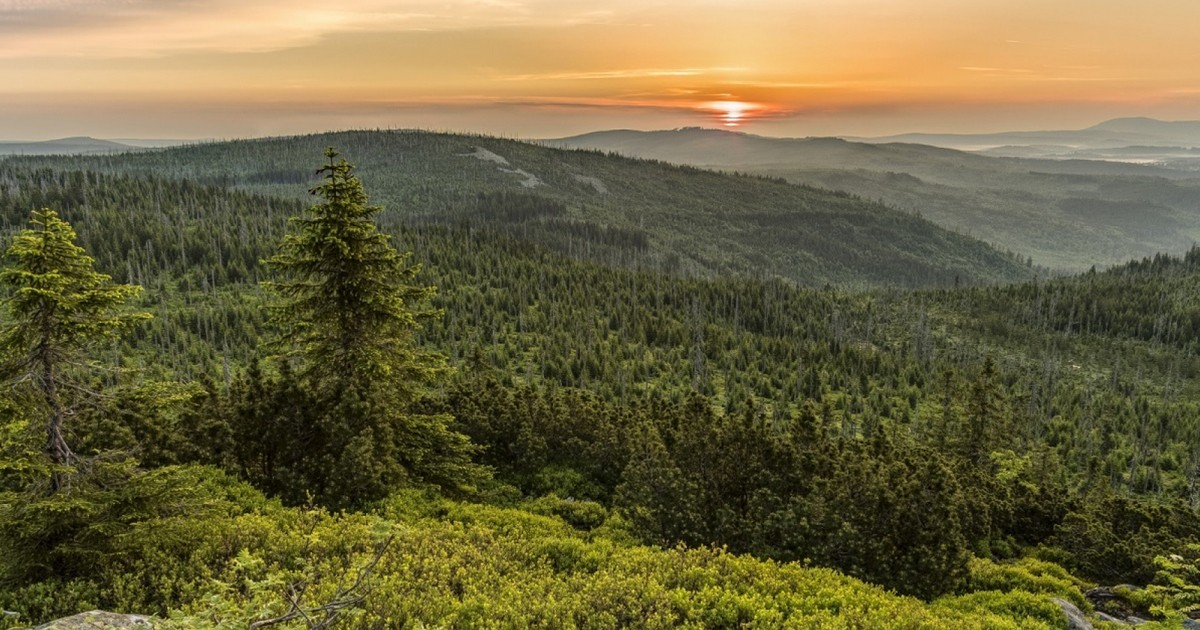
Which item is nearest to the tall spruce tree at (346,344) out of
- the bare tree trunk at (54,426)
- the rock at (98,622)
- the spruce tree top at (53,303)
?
the spruce tree top at (53,303)

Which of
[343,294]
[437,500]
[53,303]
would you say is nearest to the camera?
[53,303]

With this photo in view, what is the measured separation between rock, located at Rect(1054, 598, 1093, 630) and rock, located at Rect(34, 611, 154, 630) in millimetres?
22772

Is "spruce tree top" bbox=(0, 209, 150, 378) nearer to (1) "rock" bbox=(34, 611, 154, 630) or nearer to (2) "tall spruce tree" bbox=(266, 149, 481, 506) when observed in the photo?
(1) "rock" bbox=(34, 611, 154, 630)

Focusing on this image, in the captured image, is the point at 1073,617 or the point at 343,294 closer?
the point at 1073,617

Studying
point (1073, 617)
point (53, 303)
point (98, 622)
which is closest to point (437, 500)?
point (98, 622)

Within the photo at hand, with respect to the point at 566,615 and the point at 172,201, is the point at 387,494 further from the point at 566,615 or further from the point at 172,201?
the point at 172,201

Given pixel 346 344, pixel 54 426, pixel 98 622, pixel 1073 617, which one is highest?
pixel 346 344

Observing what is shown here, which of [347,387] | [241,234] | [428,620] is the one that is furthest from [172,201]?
[428,620]

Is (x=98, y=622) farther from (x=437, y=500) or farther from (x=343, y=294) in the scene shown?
(x=343, y=294)

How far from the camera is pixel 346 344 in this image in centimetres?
2305

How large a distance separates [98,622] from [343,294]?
45.7 feet

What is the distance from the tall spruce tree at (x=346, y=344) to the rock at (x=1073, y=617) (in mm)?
21793

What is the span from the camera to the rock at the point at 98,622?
9789mm

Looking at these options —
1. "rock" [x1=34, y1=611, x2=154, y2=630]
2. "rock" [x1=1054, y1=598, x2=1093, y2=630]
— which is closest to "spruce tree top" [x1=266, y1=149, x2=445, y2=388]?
"rock" [x1=34, y1=611, x2=154, y2=630]
